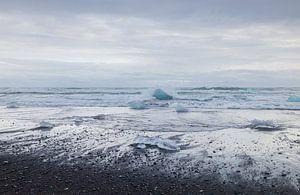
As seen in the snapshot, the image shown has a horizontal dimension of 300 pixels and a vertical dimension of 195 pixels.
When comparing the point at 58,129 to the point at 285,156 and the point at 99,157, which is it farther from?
the point at 285,156

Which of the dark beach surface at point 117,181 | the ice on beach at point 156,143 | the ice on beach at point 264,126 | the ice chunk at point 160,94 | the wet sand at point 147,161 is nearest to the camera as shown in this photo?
the dark beach surface at point 117,181

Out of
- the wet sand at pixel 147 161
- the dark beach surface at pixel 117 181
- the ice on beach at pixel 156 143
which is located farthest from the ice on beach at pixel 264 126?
the dark beach surface at pixel 117 181

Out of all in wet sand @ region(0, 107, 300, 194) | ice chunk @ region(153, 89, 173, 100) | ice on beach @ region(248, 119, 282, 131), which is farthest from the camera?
ice chunk @ region(153, 89, 173, 100)

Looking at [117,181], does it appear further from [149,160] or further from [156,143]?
[156,143]

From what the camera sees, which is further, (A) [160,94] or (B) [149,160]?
(A) [160,94]

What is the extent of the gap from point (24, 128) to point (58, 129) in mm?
1273

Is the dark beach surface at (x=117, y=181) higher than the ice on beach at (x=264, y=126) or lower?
higher

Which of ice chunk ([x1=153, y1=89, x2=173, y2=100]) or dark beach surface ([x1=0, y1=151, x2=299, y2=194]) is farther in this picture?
ice chunk ([x1=153, y1=89, x2=173, y2=100])

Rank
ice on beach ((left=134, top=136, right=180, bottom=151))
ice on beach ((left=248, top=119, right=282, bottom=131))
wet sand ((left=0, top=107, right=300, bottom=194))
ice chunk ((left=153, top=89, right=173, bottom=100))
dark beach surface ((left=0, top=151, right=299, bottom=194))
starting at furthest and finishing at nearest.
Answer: ice chunk ((left=153, top=89, right=173, bottom=100)), ice on beach ((left=248, top=119, right=282, bottom=131)), ice on beach ((left=134, top=136, right=180, bottom=151)), wet sand ((left=0, top=107, right=300, bottom=194)), dark beach surface ((left=0, top=151, right=299, bottom=194))

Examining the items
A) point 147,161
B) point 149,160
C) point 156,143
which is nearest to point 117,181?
point 147,161

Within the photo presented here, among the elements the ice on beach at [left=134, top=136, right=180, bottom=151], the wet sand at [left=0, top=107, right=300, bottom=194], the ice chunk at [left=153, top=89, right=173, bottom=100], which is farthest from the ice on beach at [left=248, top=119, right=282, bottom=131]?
the ice chunk at [left=153, top=89, right=173, bottom=100]

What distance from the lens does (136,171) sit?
7141 millimetres

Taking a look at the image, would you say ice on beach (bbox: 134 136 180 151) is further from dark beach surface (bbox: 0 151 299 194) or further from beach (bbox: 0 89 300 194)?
dark beach surface (bbox: 0 151 299 194)

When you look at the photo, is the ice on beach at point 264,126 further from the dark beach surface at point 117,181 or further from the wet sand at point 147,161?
the dark beach surface at point 117,181
